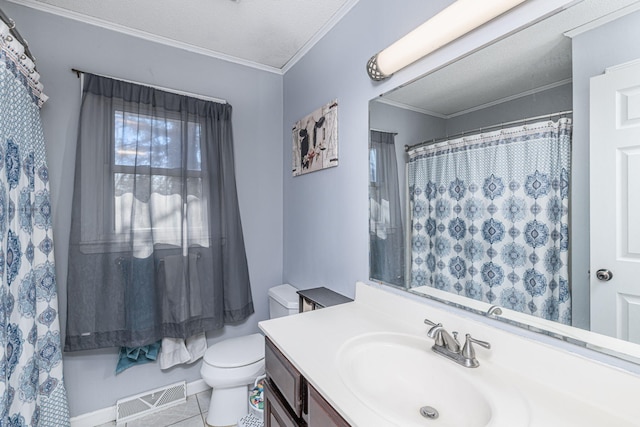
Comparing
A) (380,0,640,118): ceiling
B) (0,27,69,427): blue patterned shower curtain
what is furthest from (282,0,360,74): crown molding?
(0,27,69,427): blue patterned shower curtain

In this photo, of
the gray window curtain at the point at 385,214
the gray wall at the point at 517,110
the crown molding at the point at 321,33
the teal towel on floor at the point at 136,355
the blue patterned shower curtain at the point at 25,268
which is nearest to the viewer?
the gray wall at the point at 517,110

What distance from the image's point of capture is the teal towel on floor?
1.72 meters

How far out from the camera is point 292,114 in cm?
210

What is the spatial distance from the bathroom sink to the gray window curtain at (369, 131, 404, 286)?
334 millimetres

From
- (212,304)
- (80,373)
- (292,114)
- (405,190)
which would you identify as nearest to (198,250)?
(212,304)

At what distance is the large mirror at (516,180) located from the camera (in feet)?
2.24

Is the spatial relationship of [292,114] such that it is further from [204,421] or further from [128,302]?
[204,421]

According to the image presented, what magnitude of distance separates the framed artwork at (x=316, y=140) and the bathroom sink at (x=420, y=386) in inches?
38.8

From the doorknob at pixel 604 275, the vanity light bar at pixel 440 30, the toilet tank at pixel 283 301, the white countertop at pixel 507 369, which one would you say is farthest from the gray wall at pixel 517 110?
the toilet tank at pixel 283 301

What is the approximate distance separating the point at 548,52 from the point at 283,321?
1237 millimetres

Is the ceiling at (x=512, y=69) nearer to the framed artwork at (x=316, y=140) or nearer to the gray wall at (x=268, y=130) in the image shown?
the gray wall at (x=268, y=130)

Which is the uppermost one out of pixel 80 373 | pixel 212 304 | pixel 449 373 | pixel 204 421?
pixel 449 373

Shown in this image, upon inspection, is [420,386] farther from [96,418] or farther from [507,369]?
[96,418]

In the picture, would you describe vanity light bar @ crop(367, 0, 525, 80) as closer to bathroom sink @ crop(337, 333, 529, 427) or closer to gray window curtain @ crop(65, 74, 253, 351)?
bathroom sink @ crop(337, 333, 529, 427)
